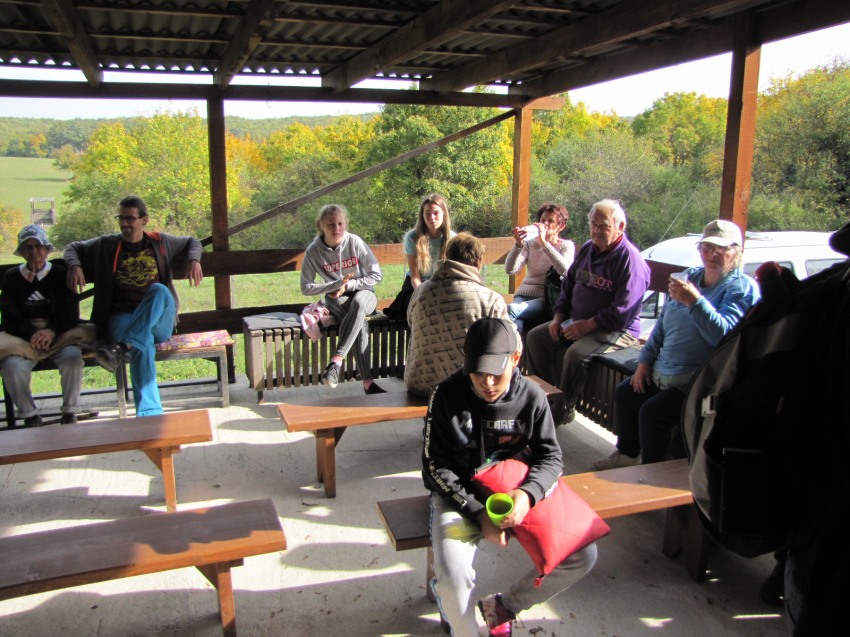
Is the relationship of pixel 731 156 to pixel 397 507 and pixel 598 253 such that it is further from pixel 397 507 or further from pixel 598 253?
pixel 397 507

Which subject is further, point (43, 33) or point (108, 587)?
point (43, 33)

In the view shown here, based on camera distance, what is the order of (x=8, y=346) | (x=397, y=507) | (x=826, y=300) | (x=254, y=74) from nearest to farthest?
(x=826, y=300), (x=397, y=507), (x=8, y=346), (x=254, y=74)

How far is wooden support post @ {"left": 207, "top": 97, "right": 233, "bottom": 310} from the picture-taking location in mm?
5180

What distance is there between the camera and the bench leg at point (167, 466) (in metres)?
3.12

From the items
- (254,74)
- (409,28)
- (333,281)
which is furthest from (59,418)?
(409,28)

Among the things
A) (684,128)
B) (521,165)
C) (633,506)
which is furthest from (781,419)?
(684,128)

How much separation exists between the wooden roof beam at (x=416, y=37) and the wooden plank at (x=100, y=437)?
2.55m

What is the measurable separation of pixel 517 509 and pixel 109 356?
10.4ft

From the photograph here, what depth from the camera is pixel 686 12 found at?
3262 millimetres

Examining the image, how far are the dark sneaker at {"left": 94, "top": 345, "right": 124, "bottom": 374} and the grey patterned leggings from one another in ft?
4.83

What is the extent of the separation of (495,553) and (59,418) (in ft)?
10.6

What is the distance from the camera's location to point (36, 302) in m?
4.19

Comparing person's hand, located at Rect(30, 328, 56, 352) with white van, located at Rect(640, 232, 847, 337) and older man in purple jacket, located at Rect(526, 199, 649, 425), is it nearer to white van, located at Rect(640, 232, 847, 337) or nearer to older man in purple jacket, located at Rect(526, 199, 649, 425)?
older man in purple jacket, located at Rect(526, 199, 649, 425)

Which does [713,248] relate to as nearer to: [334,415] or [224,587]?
[334,415]
